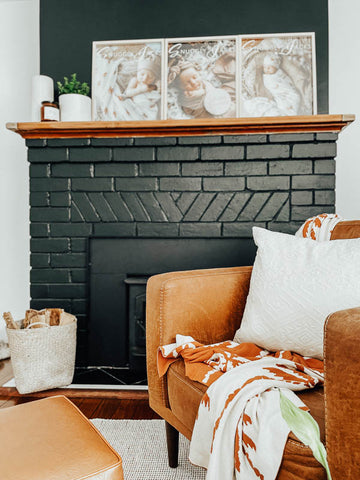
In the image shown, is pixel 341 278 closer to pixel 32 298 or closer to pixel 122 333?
pixel 122 333

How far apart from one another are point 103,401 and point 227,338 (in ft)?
2.81

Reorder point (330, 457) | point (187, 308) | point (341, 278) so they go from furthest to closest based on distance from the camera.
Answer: point (187, 308), point (341, 278), point (330, 457)

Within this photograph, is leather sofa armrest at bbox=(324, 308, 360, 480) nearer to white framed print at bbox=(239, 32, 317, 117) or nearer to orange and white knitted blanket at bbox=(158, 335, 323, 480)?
orange and white knitted blanket at bbox=(158, 335, 323, 480)

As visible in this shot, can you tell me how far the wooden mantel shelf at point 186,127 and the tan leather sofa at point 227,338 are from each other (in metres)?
0.73

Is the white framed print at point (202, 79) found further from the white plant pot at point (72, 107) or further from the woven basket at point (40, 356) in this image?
the woven basket at point (40, 356)

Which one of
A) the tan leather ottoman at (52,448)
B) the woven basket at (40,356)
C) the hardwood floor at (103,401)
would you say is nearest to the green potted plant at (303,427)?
the tan leather ottoman at (52,448)

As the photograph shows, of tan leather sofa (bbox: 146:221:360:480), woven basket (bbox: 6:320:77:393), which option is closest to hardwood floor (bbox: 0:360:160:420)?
woven basket (bbox: 6:320:77:393)

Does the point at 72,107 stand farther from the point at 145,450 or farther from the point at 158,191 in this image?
the point at 145,450

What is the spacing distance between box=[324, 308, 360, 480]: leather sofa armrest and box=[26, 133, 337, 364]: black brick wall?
139 cm

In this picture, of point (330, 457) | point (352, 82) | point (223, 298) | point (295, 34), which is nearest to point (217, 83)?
point (295, 34)

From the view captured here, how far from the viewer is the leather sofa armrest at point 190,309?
1.20 m

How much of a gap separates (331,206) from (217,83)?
945 millimetres

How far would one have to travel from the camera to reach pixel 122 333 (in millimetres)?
2102

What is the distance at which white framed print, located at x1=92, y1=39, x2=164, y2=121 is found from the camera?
6.86ft
